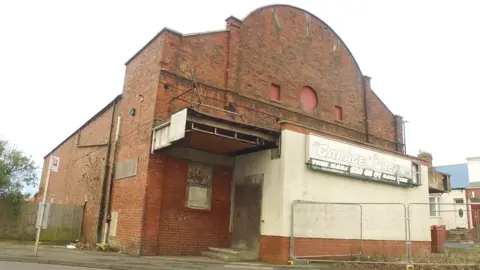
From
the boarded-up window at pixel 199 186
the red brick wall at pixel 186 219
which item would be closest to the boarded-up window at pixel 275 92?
the red brick wall at pixel 186 219

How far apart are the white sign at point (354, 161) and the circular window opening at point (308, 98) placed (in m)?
4.88

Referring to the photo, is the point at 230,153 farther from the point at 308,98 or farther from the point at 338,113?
the point at 338,113

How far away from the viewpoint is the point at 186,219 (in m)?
15.4

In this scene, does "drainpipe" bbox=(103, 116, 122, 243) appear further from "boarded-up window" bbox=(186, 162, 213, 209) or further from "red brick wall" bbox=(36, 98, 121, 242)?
"boarded-up window" bbox=(186, 162, 213, 209)

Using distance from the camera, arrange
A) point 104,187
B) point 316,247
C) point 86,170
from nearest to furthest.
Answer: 1. point 316,247
2. point 104,187
3. point 86,170

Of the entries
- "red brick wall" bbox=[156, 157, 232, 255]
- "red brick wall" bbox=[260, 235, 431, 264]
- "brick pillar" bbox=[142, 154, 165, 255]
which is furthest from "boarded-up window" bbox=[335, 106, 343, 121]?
"brick pillar" bbox=[142, 154, 165, 255]

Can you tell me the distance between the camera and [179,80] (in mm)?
16062

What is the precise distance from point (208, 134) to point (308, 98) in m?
8.91

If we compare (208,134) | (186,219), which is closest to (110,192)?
(186,219)

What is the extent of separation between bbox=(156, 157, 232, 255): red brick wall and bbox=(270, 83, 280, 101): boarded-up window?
4.99 meters

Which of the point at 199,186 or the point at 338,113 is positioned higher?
the point at 338,113

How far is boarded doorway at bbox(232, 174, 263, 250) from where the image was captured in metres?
15.0

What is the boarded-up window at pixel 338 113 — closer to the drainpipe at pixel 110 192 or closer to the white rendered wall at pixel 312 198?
the white rendered wall at pixel 312 198

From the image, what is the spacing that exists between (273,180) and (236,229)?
121 inches
